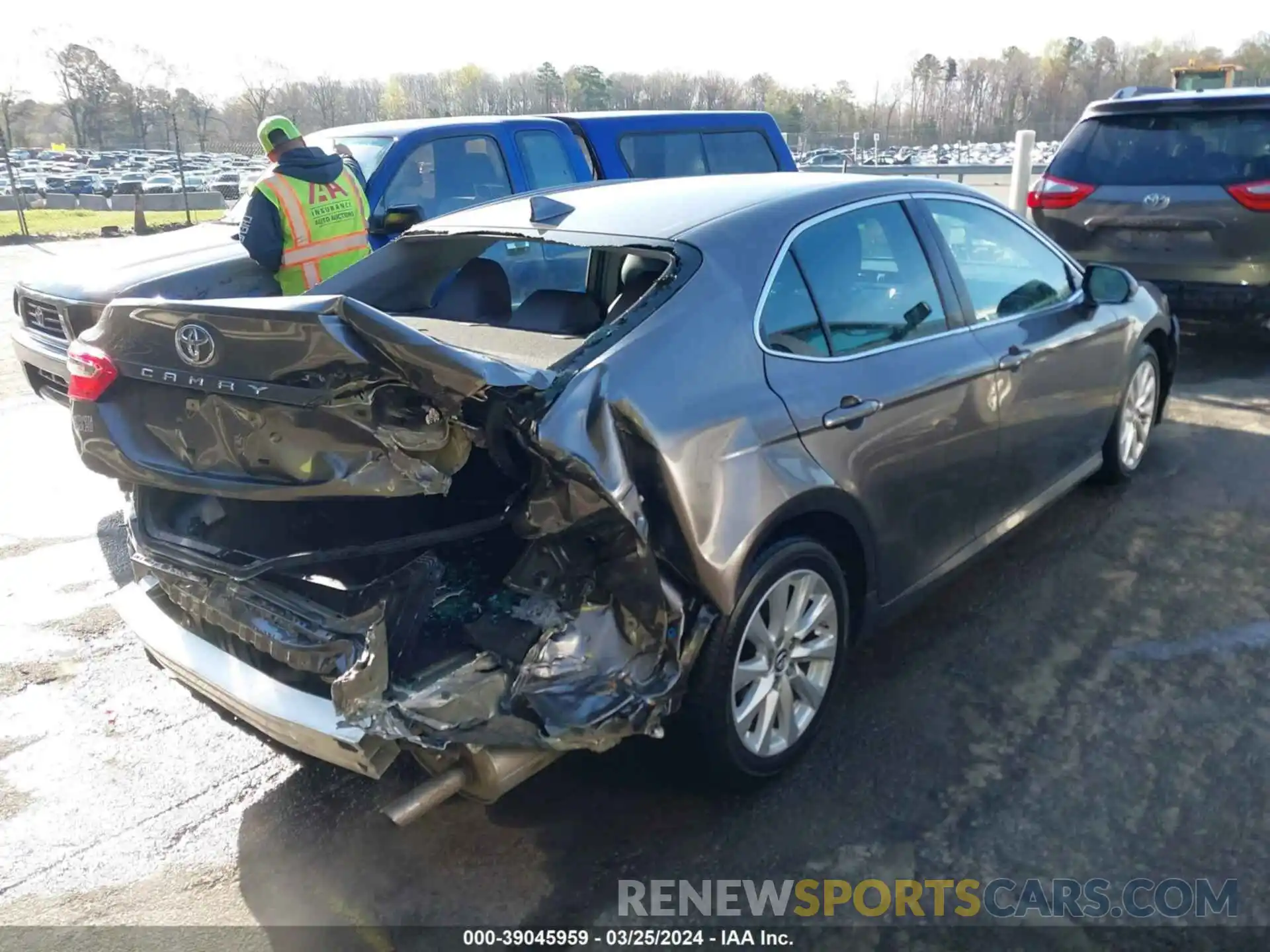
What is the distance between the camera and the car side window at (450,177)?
6.92 m

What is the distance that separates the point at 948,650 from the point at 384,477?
239cm

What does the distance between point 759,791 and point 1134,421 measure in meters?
3.48

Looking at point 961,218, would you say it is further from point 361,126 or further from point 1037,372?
point 361,126

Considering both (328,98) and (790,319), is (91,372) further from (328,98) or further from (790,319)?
(328,98)

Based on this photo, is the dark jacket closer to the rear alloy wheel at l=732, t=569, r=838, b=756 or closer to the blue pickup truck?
the blue pickup truck

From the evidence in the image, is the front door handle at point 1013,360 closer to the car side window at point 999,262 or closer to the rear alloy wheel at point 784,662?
the car side window at point 999,262

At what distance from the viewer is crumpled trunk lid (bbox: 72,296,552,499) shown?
7.97 feet

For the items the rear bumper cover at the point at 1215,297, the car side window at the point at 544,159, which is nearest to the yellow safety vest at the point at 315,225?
the car side window at the point at 544,159

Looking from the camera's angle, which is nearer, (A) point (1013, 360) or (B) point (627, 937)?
(B) point (627, 937)

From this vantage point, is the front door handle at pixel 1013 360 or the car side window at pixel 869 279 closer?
the car side window at pixel 869 279

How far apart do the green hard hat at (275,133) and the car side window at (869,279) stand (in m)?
3.66

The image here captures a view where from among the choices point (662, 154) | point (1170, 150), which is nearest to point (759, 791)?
point (662, 154)

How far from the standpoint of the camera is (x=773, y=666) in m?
3.00

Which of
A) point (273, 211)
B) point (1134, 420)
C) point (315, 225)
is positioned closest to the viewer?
point (1134, 420)
